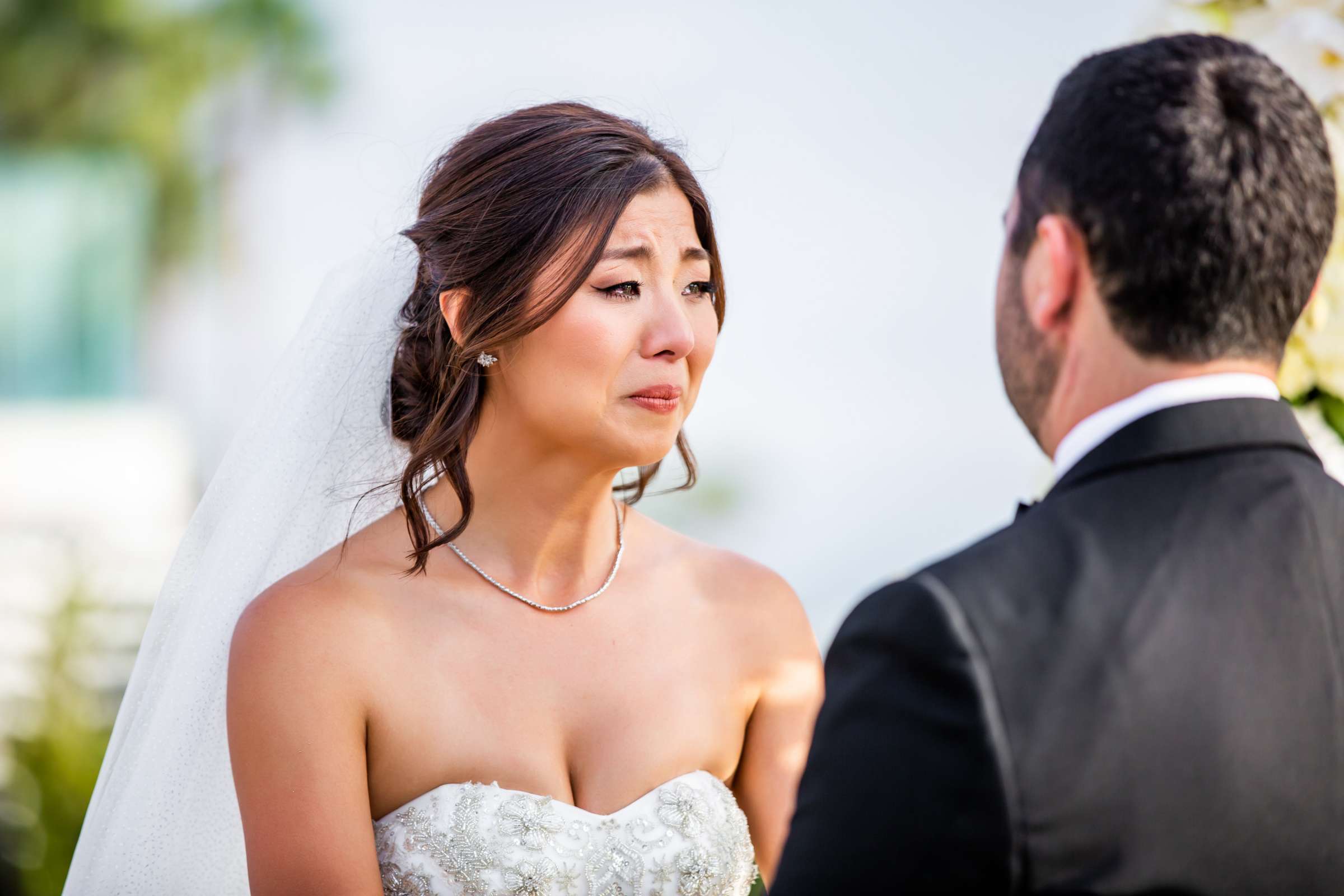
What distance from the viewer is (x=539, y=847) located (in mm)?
2332

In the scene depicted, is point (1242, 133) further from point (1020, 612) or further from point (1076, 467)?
point (1020, 612)

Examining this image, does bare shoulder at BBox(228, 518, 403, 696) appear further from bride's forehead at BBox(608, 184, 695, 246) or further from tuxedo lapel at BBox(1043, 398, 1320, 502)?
tuxedo lapel at BBox(1043, 398, 1320, 502)

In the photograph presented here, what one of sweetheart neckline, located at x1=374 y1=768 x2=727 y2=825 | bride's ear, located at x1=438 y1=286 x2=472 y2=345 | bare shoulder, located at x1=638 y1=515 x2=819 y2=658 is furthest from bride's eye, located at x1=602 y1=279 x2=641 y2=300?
sweetheart neckline, located at x1=374 y1=768 x2=727 y2=825

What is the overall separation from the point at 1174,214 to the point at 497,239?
143cm

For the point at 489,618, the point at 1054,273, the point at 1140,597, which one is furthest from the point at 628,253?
the point at 1140,597

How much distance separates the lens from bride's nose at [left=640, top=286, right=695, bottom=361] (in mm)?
2453

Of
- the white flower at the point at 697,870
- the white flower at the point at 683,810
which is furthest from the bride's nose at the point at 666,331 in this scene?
the white flower at the point at 697,870

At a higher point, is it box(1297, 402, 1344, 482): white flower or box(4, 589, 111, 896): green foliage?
box(1297, 402, 1344, 482): white flower

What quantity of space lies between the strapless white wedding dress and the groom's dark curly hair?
1427 mm

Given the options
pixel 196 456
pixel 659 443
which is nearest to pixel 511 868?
pixel 659 443

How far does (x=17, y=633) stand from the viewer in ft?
26.2

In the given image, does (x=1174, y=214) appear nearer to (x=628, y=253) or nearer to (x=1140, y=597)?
(x=1140, y=597)

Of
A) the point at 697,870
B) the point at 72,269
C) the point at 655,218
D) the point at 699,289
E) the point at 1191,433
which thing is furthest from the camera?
the point at 72,269

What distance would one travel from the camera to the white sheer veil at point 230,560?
2.61 metres
